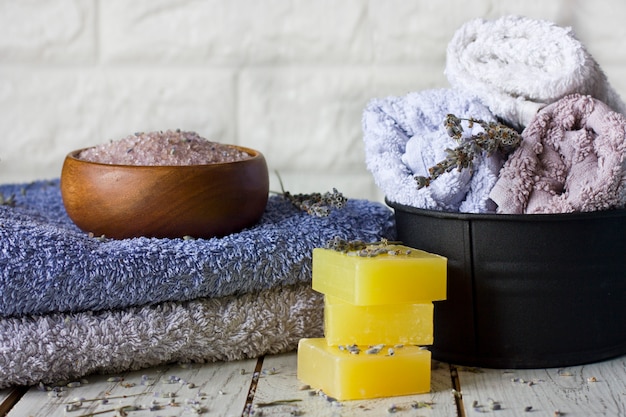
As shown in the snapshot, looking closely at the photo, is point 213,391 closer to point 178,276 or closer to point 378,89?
point 178,276

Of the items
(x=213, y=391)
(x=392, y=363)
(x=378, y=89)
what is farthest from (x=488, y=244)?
(x=378, y=89)

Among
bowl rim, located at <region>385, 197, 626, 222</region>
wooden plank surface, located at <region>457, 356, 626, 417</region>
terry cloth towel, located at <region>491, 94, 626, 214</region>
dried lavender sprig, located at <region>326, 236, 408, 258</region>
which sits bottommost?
wooden plank surface, located at <region>457, 356, 626, 417</region>

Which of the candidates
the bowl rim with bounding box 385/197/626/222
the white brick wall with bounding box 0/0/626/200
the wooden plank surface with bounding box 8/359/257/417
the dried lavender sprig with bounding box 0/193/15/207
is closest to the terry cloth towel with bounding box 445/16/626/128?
the bowl rim with bounding box 385/197/626/222

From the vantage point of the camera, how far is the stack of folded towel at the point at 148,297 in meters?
0.76

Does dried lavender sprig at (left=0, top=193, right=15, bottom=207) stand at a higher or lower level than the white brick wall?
lower

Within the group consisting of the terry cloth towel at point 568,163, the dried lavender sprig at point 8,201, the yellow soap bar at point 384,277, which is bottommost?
the yellow soap bar at point 384,277

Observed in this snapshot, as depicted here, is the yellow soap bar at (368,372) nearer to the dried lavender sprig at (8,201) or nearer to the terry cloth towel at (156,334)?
the terry cloth towel at (156,334)

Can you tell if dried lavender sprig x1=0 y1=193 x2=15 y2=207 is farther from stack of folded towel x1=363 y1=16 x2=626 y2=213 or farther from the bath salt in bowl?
stack of folded towel x1=363 y1=16 x2=626 y2=213

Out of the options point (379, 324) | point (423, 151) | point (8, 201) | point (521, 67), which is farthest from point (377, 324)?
point (8, 201)

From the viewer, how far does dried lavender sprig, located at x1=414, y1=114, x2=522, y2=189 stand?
2.73 feet

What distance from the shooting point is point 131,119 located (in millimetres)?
1238

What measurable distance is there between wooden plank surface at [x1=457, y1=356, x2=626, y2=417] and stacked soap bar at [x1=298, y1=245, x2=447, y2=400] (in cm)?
6

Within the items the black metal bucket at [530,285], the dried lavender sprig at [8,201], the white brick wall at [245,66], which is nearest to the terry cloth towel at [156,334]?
the black metal bucket at [530,285]

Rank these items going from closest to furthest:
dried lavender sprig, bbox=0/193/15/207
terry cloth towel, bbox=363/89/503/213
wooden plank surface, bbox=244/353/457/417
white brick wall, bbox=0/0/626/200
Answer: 1. wooden plank surface, bbox=244/353/457/417
2. terry cloth towel, bbox=363/89/503/213
3. dried lavender sprig, bbox=0/193/15/207
4. white brick wall, bbox=0/0/626/200
